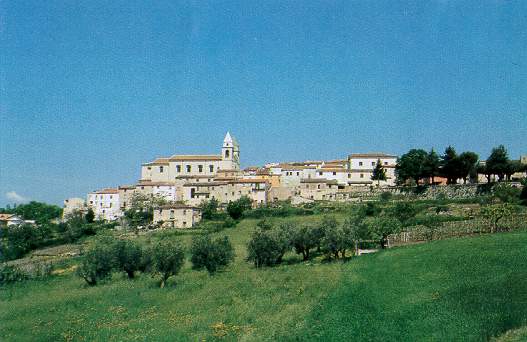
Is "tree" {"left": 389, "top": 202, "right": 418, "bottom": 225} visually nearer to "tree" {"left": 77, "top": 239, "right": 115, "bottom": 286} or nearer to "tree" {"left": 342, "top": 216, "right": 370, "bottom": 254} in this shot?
"tree" {"left": 342, "top": 216, "right": 370, "bottom": 254}

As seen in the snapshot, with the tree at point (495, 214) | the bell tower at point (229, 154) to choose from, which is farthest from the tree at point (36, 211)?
the tree at point (495, 214)

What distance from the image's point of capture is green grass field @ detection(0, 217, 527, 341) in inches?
695

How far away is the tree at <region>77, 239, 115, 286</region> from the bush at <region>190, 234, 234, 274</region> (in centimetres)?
624

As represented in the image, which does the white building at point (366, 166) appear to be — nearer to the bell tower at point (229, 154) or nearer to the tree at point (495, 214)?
the bell tower at point (229, 154)

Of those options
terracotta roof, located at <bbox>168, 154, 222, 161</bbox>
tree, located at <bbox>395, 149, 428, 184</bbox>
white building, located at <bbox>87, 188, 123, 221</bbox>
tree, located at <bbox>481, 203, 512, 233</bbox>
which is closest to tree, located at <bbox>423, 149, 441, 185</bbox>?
tree, located at <bbox>395, 149, 428, 184</bbox>

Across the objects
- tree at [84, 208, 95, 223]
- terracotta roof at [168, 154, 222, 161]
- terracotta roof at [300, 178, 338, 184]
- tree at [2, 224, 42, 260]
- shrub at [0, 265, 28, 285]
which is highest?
terracotta roof at [168, 154, 222, 161]

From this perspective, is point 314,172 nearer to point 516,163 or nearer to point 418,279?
point 516,163

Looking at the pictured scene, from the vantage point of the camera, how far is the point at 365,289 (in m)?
25.3

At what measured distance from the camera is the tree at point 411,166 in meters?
77.2

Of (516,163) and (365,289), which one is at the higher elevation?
(516,163)

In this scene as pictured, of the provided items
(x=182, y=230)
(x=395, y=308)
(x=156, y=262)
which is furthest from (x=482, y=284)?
(x=182, y=230)

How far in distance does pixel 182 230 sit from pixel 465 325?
2195 inches

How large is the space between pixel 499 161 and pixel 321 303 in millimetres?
52850

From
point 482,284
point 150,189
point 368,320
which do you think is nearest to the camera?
point 368,320
